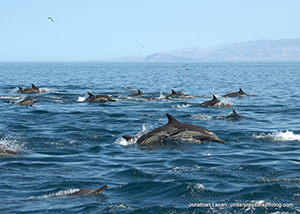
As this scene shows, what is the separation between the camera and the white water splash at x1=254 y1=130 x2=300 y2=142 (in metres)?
14.7

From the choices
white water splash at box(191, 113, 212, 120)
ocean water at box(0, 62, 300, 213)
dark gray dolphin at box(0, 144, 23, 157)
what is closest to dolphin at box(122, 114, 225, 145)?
ocean water at box(0, 62, 300, 213)

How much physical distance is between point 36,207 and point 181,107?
17.8 metres

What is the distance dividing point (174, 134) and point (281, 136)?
4.59 metres

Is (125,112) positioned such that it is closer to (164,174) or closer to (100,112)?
(100,112)

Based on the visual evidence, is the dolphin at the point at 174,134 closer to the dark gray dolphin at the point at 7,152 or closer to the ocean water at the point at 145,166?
the ocean water at the point at 145,166

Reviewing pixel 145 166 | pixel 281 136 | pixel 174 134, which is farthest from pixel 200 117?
pixel 145 166

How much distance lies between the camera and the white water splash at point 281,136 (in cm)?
1473

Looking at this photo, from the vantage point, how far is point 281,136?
49.8 ft

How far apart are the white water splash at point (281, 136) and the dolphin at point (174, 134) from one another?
91.7 inches

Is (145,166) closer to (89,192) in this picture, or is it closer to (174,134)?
(89,192)

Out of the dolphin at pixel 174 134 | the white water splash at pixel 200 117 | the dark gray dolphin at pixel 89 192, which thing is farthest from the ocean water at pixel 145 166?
the dolphin at pixel 174 134

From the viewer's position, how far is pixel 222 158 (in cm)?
1209

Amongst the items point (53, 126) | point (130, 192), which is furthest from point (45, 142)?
point (130, 192)

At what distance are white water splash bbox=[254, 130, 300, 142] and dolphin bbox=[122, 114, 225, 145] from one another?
233cm
